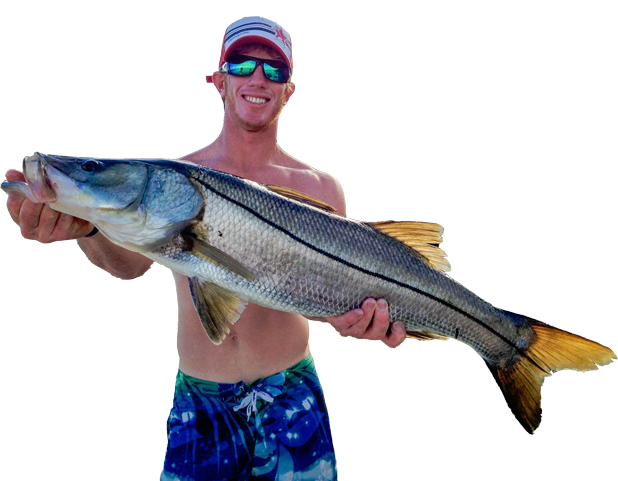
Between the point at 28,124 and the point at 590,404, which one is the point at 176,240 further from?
the point at 28,124

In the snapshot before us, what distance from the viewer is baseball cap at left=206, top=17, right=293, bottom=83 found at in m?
2.21

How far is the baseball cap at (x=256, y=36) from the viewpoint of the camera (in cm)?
221

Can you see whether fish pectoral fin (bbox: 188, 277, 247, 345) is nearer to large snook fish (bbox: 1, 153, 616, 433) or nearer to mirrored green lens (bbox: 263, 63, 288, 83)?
large snook fish (bbox: 1, 153, 616, 433)

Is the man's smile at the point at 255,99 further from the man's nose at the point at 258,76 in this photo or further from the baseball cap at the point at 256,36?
the baseball cap at the point at 256,36

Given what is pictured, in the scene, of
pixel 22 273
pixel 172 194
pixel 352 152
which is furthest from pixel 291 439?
pixel 22 273

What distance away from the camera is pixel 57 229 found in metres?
1.67

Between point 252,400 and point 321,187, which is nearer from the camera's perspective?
point 252,400

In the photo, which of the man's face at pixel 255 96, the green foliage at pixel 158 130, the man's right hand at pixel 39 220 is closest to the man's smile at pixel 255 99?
the man's face at pixel 255 96

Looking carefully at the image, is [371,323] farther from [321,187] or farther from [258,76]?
[258,76]

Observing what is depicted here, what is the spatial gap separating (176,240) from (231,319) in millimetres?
296

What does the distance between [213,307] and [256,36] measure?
1.14 metres

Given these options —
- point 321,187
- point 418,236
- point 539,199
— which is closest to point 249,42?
point 321,187

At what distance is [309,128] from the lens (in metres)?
12.3

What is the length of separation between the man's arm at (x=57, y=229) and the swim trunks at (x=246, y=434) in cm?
55
